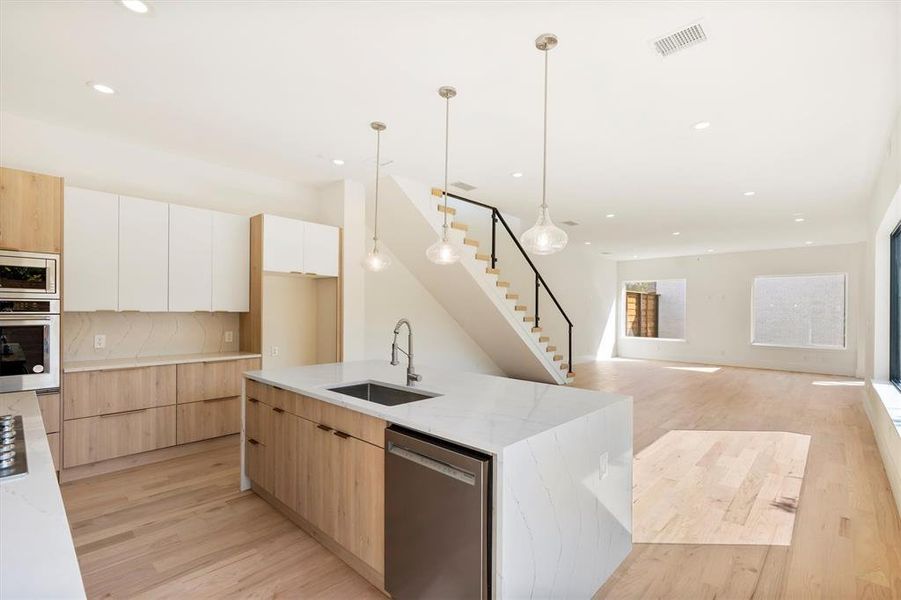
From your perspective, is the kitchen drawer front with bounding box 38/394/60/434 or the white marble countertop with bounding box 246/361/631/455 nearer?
the white marble countertop with bounding box 246/361/631/455

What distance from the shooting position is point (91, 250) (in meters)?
3.54

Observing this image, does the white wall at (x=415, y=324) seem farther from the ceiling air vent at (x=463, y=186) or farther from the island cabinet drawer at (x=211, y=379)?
the island cabinet drawer at (x=211, y=379)

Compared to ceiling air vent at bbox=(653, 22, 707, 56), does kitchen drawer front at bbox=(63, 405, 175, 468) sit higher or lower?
lower

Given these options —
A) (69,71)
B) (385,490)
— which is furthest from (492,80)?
(69,71)

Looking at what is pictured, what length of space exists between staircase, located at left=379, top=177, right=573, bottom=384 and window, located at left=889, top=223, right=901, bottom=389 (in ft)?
A: 12.5

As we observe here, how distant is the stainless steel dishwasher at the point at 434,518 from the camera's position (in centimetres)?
159

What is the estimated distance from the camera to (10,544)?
3.00 ft

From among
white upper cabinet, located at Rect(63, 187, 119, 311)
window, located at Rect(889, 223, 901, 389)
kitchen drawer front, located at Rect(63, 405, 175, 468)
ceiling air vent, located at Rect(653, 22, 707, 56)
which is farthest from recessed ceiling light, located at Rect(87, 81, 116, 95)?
window, located at Rect(889, 223, 901, 389)

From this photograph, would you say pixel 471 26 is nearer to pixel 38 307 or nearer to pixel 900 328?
pixel 38 307

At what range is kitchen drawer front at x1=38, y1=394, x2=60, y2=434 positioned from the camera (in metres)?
3.15

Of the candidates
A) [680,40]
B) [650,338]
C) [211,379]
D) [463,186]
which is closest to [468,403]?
[680,40]

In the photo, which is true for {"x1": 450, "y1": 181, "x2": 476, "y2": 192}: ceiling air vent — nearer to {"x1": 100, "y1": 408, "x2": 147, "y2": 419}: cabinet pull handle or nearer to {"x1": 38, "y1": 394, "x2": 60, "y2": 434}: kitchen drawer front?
{"x1": 100, "y1": 408, "x2": 147, "y2": 419}: cabinet pull handle

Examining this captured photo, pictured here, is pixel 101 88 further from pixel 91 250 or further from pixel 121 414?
pixel 121 414

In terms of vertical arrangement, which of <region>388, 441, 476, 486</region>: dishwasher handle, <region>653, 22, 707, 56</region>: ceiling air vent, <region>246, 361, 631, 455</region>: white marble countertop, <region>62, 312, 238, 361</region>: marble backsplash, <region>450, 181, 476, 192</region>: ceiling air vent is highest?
<region>653, 22, 707, 56</region>: ceiling air vent
